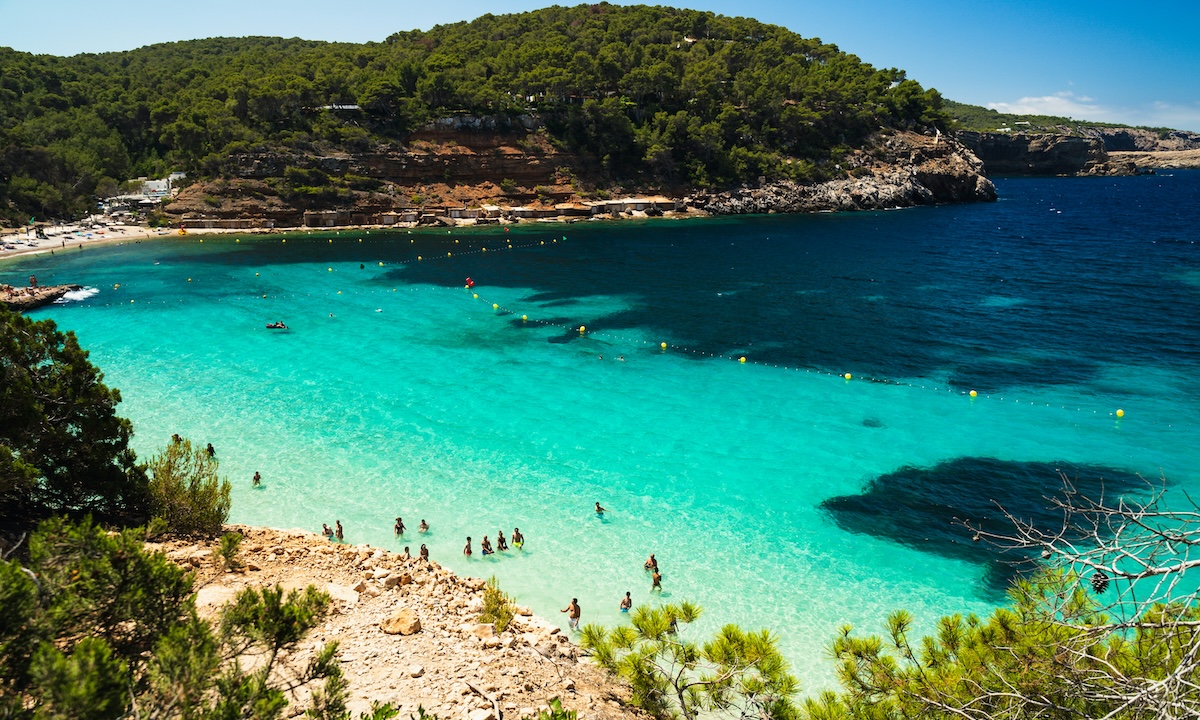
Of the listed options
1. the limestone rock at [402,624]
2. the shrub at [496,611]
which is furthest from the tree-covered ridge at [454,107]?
the limestone rock at [402,624]

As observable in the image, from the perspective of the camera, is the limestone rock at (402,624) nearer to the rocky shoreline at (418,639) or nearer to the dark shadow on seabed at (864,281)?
the rocky shoreline at (418,639)

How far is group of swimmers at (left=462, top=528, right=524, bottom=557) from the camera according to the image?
21.7 metres

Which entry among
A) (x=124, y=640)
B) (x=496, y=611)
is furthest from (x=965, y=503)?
(x=124, y=640)

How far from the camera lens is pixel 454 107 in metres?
106

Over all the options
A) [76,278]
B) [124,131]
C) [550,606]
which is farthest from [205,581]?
[124,131]

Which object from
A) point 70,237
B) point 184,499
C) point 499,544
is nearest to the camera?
point 184,499

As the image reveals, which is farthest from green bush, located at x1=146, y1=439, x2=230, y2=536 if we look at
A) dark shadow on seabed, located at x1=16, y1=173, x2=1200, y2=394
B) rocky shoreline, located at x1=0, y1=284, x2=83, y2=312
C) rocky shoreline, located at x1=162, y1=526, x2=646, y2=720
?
rocky shoreline, located at x1=0, y1=284, x2=83, y2=312

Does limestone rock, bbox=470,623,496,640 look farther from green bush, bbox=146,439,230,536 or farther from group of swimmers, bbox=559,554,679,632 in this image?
green bush, bbox=146,439,230,536

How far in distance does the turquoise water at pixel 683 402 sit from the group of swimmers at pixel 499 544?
0.38 meters

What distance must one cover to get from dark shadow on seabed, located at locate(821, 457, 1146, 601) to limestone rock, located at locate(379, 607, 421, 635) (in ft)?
51.8

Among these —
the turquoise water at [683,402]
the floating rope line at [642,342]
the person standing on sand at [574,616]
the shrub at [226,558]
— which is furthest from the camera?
the floating rope line at [642,342]

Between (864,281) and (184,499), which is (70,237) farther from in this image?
(864,281)

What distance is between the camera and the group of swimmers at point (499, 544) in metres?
21.7

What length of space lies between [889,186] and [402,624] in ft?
380
